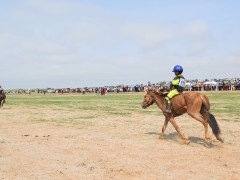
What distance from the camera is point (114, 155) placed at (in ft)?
32.8

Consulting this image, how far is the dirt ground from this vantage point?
8.12 meters

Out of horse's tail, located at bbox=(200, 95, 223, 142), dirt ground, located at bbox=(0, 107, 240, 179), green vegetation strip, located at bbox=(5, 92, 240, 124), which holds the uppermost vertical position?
horse's tail, located at bbox=(200, 95, 223, 142)

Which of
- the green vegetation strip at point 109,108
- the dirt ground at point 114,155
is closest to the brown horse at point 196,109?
the dirt ground at point 114,155

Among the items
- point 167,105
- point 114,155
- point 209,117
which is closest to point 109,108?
point 167,105

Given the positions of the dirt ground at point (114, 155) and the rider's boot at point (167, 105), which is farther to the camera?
the rider's boot at point (167, 105)

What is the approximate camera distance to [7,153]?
410 inches

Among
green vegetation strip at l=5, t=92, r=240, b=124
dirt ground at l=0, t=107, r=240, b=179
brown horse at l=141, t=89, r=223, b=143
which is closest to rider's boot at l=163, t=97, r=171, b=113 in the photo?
brown horse at l=141, t=89, r=223, b=143

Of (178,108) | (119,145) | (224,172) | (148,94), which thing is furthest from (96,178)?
(148,94)

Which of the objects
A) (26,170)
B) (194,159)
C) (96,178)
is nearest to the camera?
(96,178)

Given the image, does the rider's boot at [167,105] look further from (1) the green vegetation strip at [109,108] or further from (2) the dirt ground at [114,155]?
(1) the green vegetation strip at [109,108]

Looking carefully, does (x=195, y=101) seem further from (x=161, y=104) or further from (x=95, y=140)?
(x=95, y=140)

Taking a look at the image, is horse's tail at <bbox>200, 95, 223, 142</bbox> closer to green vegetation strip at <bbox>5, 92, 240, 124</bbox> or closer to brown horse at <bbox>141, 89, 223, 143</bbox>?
brown horse at <bbox>141, 89, 223, 143</bbox>

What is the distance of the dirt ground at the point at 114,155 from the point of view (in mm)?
8117

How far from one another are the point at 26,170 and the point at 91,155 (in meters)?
2.13
